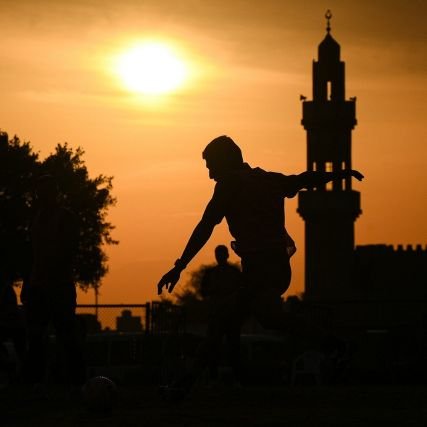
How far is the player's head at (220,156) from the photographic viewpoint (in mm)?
8945

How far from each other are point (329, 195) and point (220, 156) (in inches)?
2962

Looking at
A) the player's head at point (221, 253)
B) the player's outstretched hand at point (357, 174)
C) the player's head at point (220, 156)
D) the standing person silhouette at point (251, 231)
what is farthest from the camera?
the player's head at point (221, 253)

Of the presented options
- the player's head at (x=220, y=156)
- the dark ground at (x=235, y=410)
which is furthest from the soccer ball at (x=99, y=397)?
the player's head at (x=220, y=156)

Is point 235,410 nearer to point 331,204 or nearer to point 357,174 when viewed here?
point 357,174

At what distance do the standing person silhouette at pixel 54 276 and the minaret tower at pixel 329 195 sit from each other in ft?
236

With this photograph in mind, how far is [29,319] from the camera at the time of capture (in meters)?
11.0

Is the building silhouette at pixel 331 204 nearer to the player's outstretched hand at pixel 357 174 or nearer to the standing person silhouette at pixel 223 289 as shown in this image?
the standing person silhouette at pixel 223 289

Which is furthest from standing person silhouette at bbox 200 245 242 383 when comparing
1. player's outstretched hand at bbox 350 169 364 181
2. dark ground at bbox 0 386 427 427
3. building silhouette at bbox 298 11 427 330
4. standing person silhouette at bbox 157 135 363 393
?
building silhouette at bbox 298 11 427 330

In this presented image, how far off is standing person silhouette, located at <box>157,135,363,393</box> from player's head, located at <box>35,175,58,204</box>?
2.28 metres

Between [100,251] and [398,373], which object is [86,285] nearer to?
[100,251]

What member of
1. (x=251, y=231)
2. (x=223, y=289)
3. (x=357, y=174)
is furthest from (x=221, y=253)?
(x=251, y=231)

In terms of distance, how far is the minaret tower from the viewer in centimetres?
8388

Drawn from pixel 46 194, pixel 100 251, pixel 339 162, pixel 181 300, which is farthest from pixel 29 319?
pixel 181 300

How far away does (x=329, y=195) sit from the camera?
8375 centimetres
